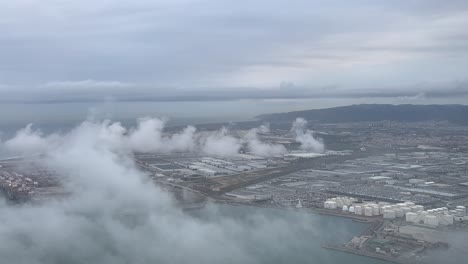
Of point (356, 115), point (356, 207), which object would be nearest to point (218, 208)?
point (356, 207)

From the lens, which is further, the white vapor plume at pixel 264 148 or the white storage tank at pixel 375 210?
the white vapor plume at pixel 264 148

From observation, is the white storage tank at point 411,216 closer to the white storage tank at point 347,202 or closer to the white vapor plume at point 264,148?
the white storage tank at point 347,202

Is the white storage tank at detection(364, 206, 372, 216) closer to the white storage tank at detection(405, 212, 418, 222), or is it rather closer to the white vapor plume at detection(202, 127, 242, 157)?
the white storage tank at detection(405, 212, 418, 222)

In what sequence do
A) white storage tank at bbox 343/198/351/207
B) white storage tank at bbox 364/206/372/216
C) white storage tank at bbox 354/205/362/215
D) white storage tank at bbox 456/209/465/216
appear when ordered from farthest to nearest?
white storage tank at bbox 343/198/351/207
white storage tank at bbox 354/205/362/215
white storage tank at bbox 364/206/372/216
white storage tank at bbox 456/209/465/216

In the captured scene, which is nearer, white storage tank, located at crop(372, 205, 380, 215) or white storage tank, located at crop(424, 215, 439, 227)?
white storage tank, located at crop(424, 215, 439, 227)

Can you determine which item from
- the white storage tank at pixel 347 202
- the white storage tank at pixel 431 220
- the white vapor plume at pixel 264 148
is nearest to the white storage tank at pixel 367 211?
the white storage tank at pixel 347 202

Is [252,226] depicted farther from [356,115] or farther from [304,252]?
[356,115]

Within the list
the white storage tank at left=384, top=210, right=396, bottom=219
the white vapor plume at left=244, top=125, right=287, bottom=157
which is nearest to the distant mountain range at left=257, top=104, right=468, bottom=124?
the white vapor plume at left=244, top=125, right=287, bottom=157

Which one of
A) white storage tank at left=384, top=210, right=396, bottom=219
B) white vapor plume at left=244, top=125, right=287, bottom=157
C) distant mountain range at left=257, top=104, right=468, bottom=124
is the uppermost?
distant mountain range at left=257, top=104, right=468, bottom=124
